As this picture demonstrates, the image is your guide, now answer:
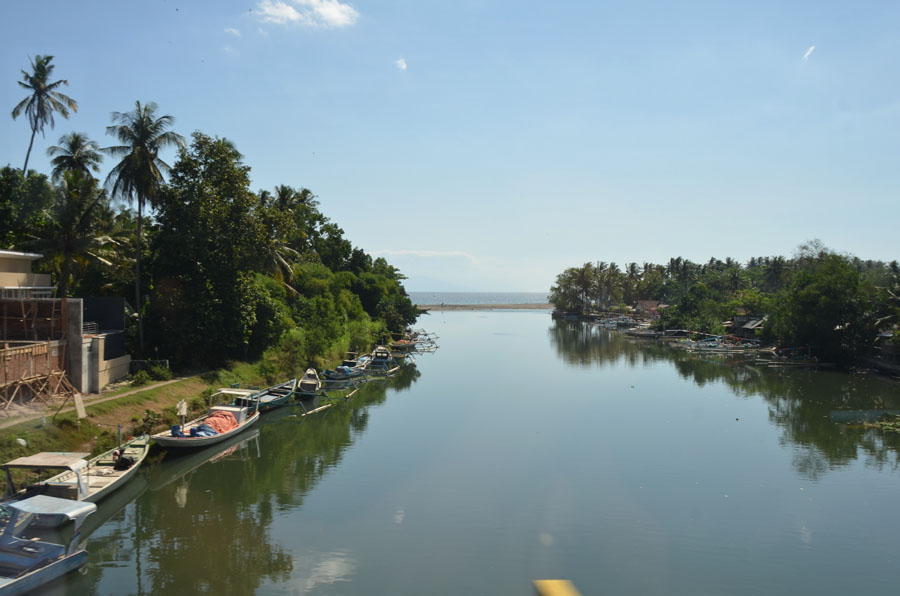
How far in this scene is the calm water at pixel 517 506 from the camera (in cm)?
1606

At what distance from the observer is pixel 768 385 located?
1929 inches

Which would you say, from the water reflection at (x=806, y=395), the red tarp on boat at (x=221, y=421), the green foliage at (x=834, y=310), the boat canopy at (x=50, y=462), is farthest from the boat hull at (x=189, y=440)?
the green foliage at (x=834, y=310)

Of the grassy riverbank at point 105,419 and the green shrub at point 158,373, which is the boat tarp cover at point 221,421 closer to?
the grassy riverbank at point 105,419

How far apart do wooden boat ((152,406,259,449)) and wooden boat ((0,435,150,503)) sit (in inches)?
116

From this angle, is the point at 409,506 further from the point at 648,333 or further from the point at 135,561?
the point at 648,333

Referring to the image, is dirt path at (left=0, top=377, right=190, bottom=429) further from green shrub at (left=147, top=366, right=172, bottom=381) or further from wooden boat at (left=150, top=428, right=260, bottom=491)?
wooden boat at (left=150, top=428, right=260, bottom=491)

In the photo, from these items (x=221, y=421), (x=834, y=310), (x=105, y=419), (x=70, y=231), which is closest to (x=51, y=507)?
(x=105, y=419)

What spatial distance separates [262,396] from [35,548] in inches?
815

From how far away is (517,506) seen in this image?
2100cm

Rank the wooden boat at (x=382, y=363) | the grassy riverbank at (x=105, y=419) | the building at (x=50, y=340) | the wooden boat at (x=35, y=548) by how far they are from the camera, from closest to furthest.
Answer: the wooden boat at (x=35, y=548), the grassy riverbank at (x=105, y=419), the building at (x=50, y=340), the wooden boat at (x=382, y=363)

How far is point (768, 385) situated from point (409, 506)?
39.8 metres

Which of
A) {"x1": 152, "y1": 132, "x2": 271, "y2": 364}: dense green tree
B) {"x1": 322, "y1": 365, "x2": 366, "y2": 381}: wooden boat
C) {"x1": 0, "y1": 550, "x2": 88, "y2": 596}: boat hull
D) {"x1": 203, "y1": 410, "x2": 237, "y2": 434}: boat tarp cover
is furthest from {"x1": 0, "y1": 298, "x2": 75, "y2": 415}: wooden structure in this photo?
{"x1": 322, "y1": 365, "x2": 366, "y2": 381}: wooden boat

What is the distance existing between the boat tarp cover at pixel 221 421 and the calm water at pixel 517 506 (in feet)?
4.03

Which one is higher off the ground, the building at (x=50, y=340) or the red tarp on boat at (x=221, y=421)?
the building at (x=50, y=340)
